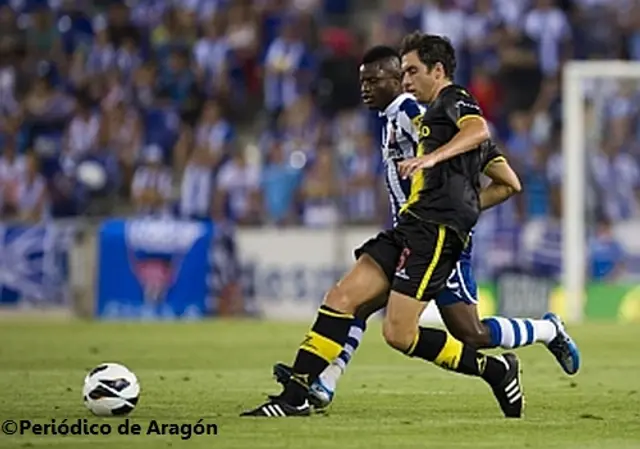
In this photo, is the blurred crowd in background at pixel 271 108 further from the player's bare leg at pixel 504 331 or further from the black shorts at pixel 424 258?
the black shorts at pixel 424 258

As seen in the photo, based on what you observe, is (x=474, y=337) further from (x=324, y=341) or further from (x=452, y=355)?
(x=324, y=341)

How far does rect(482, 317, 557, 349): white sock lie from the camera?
9.09m

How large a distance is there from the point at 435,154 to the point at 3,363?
647cm

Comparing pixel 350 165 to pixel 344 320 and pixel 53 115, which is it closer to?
pixel 53 115

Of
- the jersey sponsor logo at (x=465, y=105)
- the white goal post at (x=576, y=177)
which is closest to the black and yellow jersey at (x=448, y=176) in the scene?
the jersey sponsor logo at (x=465, y=105)

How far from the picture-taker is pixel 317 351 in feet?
28.4

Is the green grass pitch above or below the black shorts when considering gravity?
below

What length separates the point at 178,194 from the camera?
2366cm

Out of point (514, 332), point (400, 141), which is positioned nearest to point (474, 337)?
point (514, 332)

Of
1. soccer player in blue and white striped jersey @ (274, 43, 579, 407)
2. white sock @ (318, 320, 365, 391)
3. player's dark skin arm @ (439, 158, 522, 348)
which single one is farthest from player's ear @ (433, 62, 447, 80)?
white sock @ (318, 320, 365, 391)

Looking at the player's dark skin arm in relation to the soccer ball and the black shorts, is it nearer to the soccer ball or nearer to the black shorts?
the black shorts

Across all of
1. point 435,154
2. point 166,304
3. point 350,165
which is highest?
point 435,154

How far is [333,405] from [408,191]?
4.75 feet

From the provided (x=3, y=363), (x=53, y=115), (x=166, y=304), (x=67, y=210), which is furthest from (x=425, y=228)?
(x=53, y=115)
